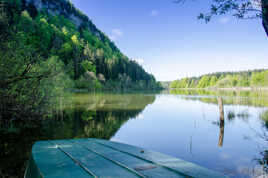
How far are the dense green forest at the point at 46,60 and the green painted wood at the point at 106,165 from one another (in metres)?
2.53

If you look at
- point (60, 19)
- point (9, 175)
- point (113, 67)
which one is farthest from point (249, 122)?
point (60, 19)

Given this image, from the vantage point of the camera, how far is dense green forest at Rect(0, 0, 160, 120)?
22.0 ft

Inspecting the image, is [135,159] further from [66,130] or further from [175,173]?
[66,130]

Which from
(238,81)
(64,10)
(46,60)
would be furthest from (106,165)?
(64,10)

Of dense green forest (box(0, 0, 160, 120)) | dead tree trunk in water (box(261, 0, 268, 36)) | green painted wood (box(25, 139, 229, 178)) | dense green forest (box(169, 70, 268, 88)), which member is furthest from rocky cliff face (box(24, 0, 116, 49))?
dead tree trunk in water (box(261, 0, 268, 36))

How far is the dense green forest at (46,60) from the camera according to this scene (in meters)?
6.72

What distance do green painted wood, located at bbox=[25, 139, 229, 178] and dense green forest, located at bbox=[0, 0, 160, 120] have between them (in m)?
2.53

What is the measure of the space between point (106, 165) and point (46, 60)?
14.4 meters

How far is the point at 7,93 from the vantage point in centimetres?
789

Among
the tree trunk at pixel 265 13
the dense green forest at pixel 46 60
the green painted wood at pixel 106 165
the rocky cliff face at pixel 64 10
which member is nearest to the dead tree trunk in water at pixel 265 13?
the tree trunk at pixel 265 13

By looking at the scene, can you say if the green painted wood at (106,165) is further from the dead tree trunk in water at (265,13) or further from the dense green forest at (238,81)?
the dense green forest at (238,81)

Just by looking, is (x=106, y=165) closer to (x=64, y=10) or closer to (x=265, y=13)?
(x=265, y=13)

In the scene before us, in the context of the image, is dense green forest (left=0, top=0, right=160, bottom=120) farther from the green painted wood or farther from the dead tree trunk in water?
the dead tree trunk in water

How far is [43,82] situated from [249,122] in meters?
17.2
